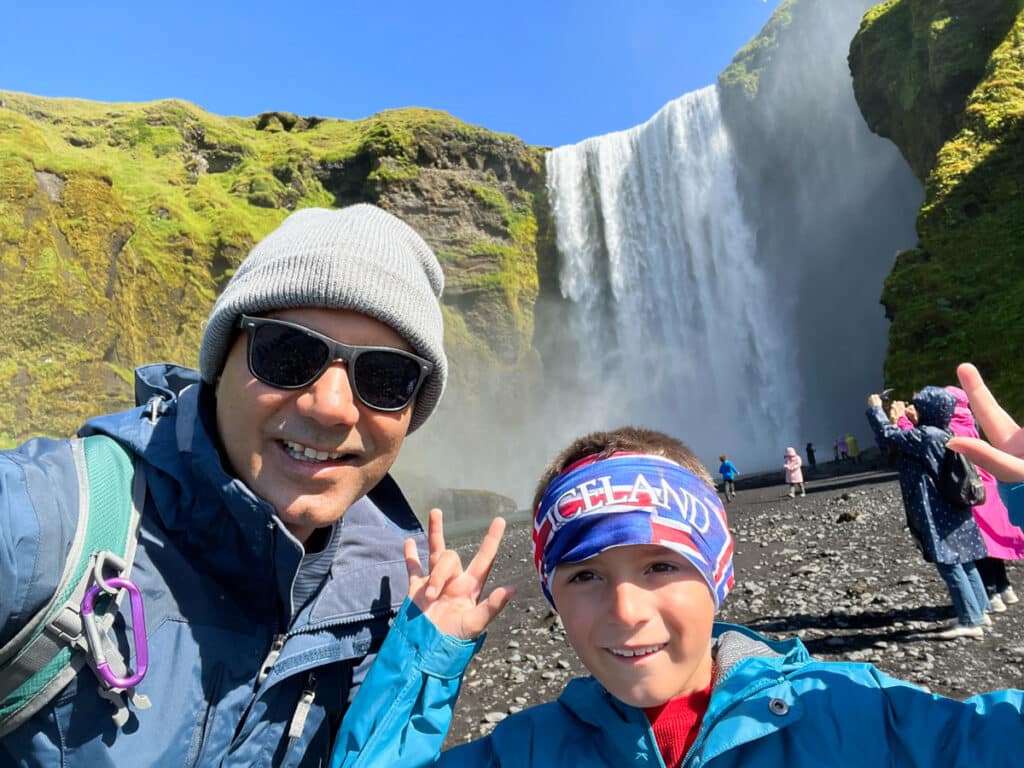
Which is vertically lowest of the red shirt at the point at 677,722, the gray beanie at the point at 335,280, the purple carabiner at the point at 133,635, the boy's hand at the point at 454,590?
the red shirt at the point at 677,722

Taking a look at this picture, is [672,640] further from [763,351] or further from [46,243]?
[763,351]

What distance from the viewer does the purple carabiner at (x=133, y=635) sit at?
1.47 meters

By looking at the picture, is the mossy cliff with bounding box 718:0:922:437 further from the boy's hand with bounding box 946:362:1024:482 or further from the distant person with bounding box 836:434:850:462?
the boy's hand with bounding box 946:362:1024:482

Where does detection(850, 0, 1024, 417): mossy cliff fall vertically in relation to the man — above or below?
above

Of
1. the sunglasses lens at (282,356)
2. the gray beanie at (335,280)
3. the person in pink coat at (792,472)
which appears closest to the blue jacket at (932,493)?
the gray beanie at (335,280)

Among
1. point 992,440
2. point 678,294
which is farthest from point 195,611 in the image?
point 678,294

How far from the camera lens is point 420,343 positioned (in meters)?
2.25

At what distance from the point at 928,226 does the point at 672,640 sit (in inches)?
1212

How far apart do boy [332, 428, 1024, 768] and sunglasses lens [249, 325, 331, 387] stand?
78cm

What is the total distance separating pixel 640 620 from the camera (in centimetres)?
189

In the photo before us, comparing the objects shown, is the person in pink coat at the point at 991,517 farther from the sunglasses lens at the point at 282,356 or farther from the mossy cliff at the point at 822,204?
the mossy cliff at the point at 822,204

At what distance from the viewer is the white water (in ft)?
155

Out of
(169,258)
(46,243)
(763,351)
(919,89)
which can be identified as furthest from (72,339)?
(919,89)

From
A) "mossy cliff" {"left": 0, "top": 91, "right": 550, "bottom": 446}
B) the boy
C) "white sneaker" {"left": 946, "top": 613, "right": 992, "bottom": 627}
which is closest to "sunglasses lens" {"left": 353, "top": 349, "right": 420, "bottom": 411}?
the boy
